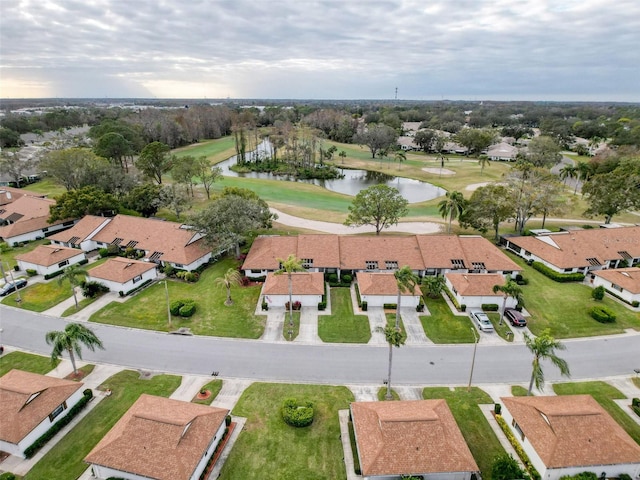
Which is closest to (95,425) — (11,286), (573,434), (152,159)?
(11,286)

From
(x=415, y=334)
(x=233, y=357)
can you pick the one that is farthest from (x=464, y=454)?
(x=233, y=357)

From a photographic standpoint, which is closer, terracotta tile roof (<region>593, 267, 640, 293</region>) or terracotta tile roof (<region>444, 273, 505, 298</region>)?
terracotta tile roof (<region>444, 273, 505, 298</region>)

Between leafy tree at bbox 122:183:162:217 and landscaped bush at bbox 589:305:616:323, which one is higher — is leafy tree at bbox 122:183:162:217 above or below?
above

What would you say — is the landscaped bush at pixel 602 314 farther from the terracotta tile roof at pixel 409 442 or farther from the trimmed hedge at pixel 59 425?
the trimmed hedge at pixel 59 425

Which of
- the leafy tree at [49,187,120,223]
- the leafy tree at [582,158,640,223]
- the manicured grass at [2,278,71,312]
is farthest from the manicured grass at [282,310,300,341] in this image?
the leafy tree at [582,158,640,223]

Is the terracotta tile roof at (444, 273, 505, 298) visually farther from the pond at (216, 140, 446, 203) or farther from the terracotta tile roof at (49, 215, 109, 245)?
the terracotta tile roof at (49, 215, 109, 245)

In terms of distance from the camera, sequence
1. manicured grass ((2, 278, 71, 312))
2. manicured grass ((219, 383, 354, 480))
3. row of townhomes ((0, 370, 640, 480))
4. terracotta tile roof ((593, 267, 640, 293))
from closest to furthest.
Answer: row of townhomes ((0, 370, 640, 480)), manicured grass ((219, 383, 354, 480)), manicured grass ((2, 278, 71, 312)), terracotta tile roof ((593, 267, 640, 293))

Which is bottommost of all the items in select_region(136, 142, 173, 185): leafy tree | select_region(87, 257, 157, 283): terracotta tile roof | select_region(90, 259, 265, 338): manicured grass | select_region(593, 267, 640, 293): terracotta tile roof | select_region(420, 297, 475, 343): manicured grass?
select_region(420, 297, 475, 343): manicured grass

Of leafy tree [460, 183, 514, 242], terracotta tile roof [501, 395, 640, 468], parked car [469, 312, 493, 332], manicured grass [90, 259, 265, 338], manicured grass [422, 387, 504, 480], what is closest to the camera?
terracotta tile roof [501, 395, 640, 468]
